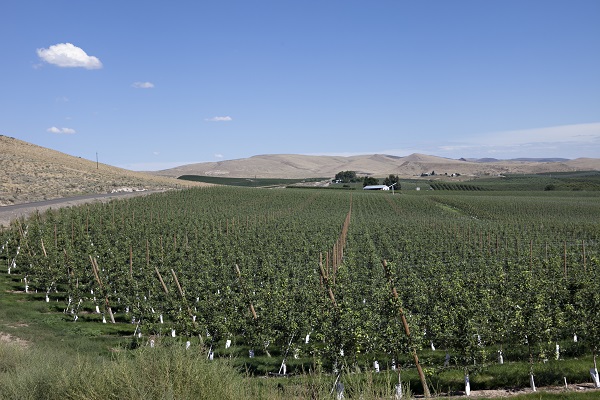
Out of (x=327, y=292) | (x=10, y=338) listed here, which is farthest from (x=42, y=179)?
(x=327, y=292)

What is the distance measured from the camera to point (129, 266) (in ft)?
87.7

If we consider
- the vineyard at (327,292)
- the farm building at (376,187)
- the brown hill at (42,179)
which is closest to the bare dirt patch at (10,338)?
the vineyard at (327,292)

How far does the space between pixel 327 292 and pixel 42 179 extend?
76.7 metres

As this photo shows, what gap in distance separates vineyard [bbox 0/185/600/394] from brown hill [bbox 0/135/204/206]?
25085mm

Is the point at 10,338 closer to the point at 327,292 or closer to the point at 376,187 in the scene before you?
the point at 327,292

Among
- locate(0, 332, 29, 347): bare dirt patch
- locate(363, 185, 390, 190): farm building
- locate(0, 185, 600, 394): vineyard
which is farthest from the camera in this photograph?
locate(363, 185, 390, 190): farm building

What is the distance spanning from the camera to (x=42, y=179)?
8012cm

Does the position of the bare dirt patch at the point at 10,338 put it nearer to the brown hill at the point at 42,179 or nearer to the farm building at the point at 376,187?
the brown hill at the point at 42,179

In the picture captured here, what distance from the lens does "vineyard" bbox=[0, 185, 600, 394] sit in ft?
48.1

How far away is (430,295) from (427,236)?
857 inches

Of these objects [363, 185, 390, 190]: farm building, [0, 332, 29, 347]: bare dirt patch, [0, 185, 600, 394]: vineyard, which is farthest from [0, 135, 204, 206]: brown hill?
[363, 185, 390, 190]: farm building

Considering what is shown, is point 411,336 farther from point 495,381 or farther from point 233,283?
point 233,283

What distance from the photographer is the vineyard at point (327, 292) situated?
48.1ft

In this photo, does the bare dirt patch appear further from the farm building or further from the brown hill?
the farm building
